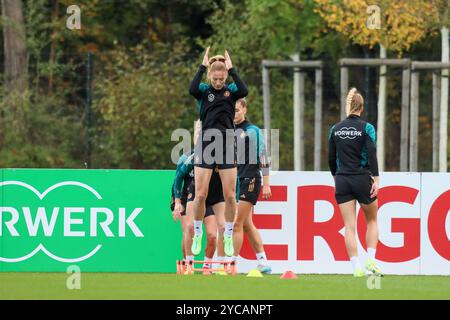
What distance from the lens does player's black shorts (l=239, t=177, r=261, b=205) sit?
16.6 meters

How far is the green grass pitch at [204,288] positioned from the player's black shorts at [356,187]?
100cm

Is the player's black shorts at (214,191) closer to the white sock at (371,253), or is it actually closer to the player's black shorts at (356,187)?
the player's black shorts at (356,187)

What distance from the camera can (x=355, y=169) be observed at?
15.5 metres

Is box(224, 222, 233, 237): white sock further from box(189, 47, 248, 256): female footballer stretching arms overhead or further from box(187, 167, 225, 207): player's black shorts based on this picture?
box(187, 167, 225, 207): player's black shorts

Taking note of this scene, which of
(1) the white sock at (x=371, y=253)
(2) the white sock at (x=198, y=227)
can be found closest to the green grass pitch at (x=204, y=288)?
(1) the white sock at (x=371, y=253)

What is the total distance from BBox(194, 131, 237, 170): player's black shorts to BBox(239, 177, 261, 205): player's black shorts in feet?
4.56

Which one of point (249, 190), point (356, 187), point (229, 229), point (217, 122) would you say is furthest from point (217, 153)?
point (356, 187)

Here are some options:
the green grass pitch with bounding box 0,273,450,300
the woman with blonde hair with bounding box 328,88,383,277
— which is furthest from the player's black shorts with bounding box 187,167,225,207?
the green grass pitch with bounding box 0,273,450,300

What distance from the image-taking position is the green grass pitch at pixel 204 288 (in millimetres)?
12180

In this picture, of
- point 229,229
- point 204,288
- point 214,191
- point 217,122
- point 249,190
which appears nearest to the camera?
point 204,288

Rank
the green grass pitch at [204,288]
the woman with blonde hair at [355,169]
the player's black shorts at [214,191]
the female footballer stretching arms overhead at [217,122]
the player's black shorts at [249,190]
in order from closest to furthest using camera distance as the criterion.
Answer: the green grass pitch at [204,288] → the female footballer stretching arms overhead at [217,122] → the woman with blonde hair at [355,169] → the player's black shorts at [214,191] → the player's black shorts at [249,190]

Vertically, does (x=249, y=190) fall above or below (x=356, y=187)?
below

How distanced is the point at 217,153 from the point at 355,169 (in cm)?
169

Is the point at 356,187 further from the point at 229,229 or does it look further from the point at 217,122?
the point at 217,122
